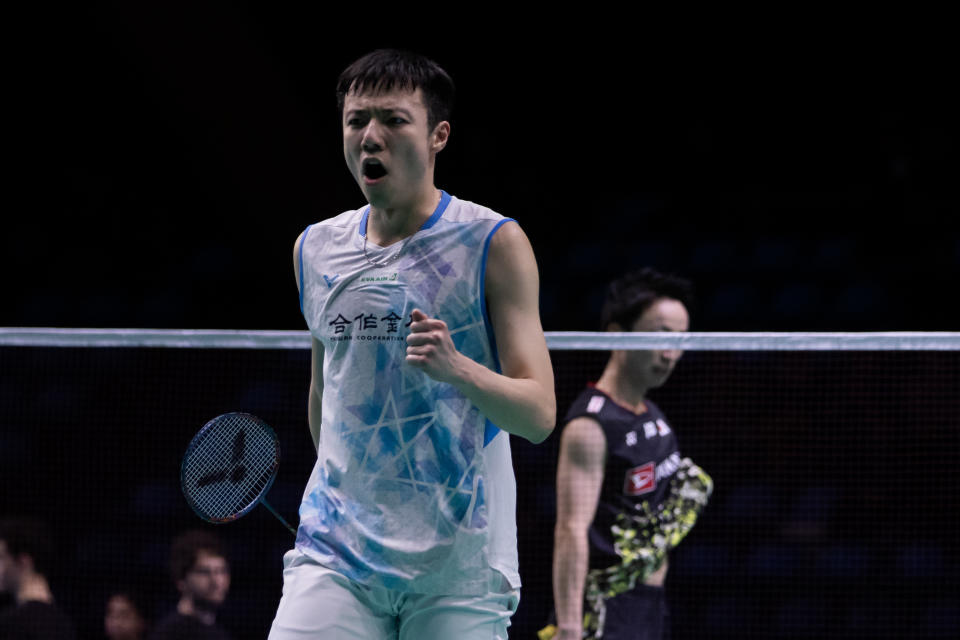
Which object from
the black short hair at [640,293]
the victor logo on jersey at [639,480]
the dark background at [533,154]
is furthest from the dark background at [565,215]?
the victor logo on jersey at [639,480]

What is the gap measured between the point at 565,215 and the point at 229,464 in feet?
22.6

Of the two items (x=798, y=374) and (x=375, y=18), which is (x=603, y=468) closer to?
(x=798, y=374)

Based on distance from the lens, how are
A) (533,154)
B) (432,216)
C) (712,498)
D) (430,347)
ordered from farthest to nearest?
(533,154) < (712,498) < (432,216) < (430,347)

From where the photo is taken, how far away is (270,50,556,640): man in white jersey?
89.5 inches

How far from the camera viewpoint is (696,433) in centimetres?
626

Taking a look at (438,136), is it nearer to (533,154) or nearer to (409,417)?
(409,417)

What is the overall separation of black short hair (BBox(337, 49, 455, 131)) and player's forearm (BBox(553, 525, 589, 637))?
2.13 metres

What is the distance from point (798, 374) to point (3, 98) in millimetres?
6620

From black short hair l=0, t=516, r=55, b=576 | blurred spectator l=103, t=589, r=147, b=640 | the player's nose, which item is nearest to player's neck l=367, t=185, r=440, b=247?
the player's nose

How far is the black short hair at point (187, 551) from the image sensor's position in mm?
4895

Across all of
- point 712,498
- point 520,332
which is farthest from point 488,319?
point 712,498

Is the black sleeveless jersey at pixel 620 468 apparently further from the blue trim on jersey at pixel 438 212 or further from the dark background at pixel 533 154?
the dark background at pixel 533 154

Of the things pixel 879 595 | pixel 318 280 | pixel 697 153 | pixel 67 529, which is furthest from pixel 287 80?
pixel 318 280

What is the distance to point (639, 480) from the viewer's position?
4.29m
